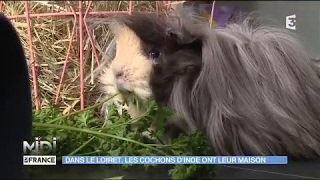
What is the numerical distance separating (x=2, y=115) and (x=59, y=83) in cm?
17

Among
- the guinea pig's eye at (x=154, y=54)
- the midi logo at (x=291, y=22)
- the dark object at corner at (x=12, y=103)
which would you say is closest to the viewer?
the dark object at corner at (x=12, y=103)

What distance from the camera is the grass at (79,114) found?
3.20 ft

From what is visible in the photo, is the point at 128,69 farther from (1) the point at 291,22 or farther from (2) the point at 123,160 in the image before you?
(1) the point at 291,22

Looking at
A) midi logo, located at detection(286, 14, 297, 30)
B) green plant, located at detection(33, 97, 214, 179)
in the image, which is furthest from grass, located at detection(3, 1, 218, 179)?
midi logo, located at detection(286, 14, 297, 30)

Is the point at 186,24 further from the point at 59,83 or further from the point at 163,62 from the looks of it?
the point at 59,83

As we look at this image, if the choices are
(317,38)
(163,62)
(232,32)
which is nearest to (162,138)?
(163,62)

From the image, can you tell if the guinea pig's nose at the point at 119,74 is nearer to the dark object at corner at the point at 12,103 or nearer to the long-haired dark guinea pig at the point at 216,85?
the long-haired dark guinea pig at the point at 216,85

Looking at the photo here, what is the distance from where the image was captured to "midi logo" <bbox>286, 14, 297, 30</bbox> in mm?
1150

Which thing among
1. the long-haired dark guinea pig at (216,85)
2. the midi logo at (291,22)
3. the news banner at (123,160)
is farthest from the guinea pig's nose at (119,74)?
the midi logo at (291,22)

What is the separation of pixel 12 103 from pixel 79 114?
15cm

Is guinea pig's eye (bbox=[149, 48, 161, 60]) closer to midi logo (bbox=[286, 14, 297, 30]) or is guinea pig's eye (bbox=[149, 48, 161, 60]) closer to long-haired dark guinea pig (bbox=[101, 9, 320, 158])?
long-haired dark guinea pig (bbox=[101, 9, 320, 158])

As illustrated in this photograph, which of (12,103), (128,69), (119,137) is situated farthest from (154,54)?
(12,103)

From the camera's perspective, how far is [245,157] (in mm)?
999

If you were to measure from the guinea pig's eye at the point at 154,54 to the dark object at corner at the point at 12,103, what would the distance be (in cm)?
22
